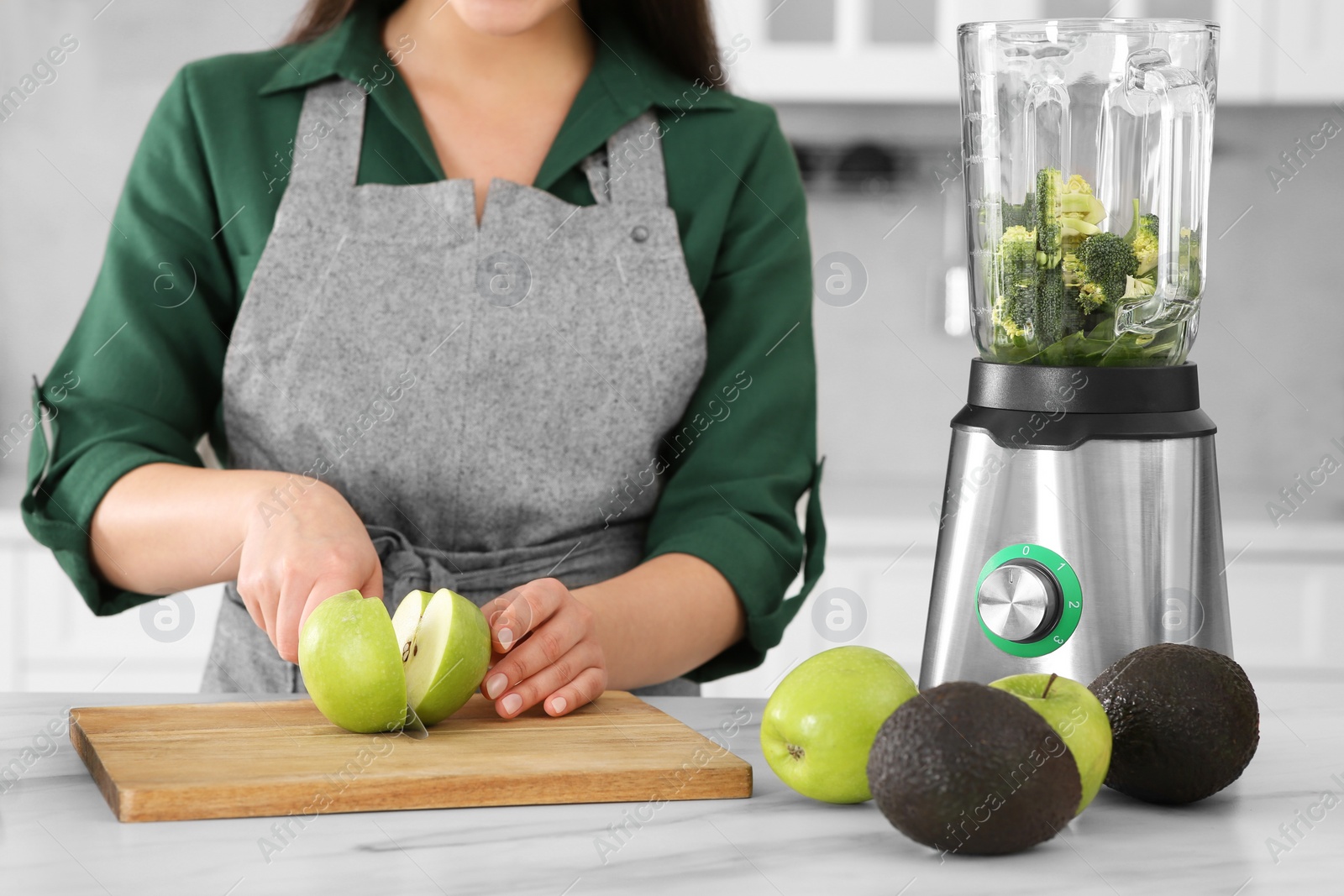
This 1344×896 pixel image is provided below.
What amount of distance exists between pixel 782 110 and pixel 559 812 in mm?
2082

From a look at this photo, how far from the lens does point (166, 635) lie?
2088mm

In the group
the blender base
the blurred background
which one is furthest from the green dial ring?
the blurred background

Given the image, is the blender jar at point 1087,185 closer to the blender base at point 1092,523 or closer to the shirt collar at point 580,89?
the blender base at point 1092,523

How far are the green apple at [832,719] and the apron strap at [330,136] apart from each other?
609 mm

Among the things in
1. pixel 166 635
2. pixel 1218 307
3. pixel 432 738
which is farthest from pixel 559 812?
pixel 1218 307

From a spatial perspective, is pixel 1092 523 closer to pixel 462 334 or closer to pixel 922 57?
pixel 462 334

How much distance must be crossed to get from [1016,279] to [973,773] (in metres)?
0.33

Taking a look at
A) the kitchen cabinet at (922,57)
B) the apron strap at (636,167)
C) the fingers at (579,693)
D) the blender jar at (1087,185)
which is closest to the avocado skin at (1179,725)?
the blender jar at (1087,185)

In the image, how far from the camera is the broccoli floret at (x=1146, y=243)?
2.41 ft

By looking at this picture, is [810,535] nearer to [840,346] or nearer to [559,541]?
[559,541]

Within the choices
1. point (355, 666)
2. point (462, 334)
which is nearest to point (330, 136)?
point (462, 334)

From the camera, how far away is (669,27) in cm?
113

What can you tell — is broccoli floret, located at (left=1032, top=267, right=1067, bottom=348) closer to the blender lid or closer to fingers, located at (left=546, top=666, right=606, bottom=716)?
the blender lid

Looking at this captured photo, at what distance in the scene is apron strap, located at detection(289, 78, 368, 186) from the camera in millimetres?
1026
